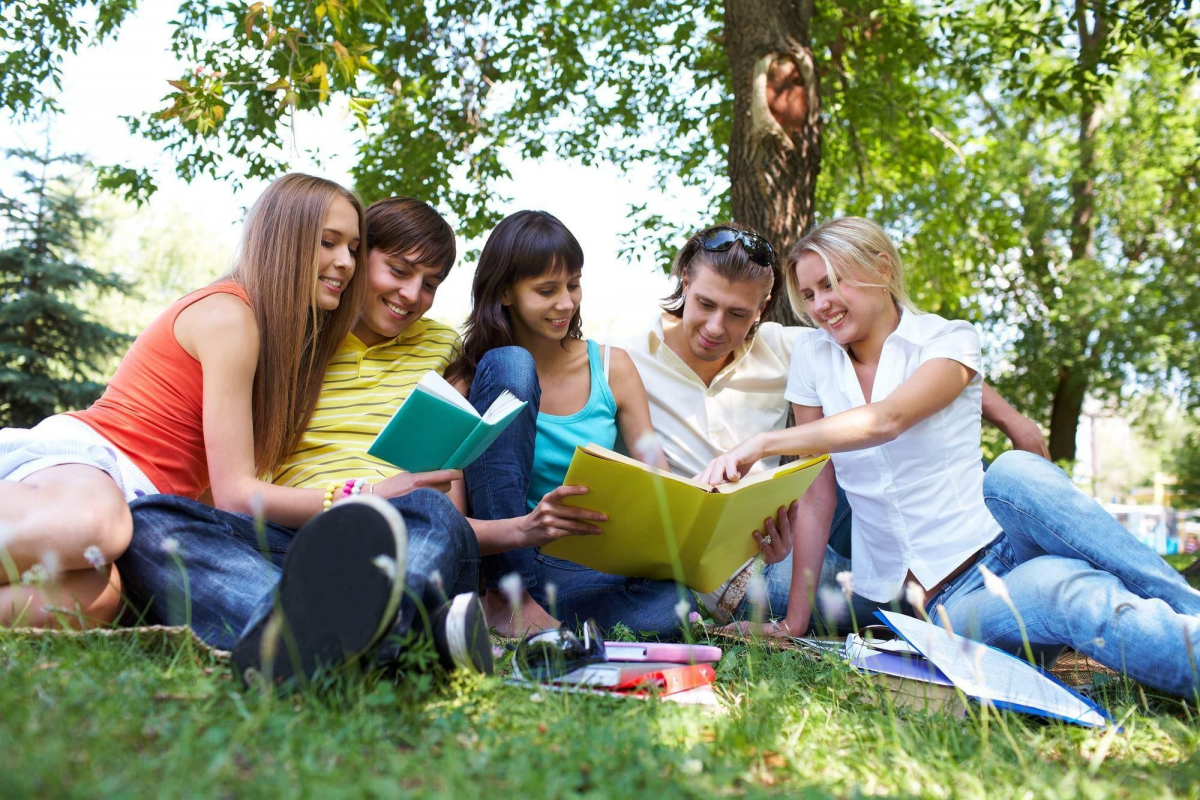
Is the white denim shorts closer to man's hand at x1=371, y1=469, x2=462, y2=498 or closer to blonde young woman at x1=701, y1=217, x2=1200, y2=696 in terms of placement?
man's hand at x1=371, y1=469, x2=462, y2=498

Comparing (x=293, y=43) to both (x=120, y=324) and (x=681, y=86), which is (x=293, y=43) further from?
(x=120, y=324)

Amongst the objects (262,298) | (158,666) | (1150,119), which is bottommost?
(158,666)

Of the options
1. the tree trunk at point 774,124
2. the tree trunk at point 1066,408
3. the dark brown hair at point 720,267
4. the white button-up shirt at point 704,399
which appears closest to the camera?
the dark brown hair at point 720,267

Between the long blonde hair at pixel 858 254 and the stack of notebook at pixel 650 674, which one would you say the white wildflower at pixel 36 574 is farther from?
the long blonde hair at pixel 858 254

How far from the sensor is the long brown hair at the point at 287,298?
276 centimetres

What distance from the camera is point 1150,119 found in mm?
13484

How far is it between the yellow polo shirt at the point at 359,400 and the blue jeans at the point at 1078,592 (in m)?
1.90

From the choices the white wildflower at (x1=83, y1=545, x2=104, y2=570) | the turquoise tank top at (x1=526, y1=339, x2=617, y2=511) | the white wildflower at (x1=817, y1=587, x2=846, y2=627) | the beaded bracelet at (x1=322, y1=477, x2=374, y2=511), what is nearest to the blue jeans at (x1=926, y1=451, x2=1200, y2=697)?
the white wildflower at (x1=817, y1=587, x2=846, y2=627)

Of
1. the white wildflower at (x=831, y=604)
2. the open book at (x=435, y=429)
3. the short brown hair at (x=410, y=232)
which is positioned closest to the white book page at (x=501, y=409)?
the open book at (x=435, y=429)

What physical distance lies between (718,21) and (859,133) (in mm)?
1691

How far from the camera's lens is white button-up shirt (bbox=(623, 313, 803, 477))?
3617 mm

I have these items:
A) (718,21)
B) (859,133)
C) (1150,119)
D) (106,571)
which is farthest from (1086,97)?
(1150,119)

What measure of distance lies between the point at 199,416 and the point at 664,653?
158cm

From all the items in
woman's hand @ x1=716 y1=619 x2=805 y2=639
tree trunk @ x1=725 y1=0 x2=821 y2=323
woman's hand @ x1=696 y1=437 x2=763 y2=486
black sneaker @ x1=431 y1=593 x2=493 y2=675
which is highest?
tree trunk @ x1=725 y1=0 x2=821 y2=323
